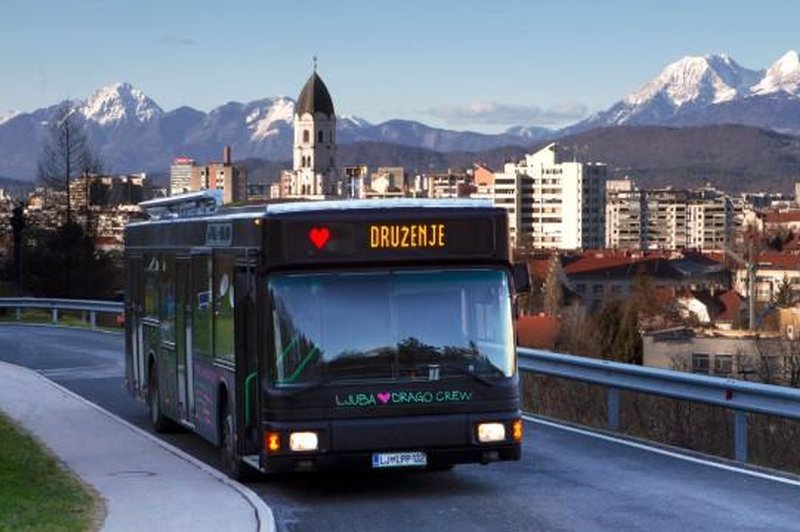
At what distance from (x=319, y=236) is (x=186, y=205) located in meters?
5.10

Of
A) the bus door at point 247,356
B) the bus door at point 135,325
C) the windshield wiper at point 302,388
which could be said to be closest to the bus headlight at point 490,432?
the windshield wiper at point 302,388

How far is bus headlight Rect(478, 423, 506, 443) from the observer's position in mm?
13039

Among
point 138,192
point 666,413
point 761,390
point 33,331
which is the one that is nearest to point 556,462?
point 761,390

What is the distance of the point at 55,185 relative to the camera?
73.1 metres

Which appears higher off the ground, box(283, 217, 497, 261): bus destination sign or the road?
box(283, 217, 497, 261): bus destination sign

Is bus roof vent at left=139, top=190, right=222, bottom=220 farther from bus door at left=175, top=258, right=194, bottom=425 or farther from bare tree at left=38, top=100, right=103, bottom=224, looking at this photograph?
bare tree at left=38, top=100, right=103, bottom=224

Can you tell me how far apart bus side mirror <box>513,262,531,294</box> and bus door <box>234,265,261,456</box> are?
216 centimetres

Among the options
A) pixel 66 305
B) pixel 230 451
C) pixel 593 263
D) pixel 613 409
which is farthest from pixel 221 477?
pixel 593 263

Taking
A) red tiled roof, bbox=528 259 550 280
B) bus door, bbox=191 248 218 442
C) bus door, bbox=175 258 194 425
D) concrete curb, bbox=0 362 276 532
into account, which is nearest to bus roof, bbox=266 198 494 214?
bus door, bbox=191 248 218 442

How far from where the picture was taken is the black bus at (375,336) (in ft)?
42.0

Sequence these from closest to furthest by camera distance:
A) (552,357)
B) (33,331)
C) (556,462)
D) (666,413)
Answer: (556,462)
(552,357)
(666,413)
(33,331)

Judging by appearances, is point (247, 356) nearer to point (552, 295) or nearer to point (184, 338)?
point (184, 338)

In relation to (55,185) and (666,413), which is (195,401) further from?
(55,185)

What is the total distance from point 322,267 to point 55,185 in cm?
6202
